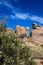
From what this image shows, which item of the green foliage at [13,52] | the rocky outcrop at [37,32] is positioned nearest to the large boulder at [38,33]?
the rocky outcrop at [37,32]

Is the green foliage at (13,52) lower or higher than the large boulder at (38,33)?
lower

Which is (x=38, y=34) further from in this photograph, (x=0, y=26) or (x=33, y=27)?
(x=0, y=26)

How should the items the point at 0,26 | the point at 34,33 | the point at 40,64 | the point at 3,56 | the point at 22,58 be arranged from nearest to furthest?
the point at 3,56
the point at 22,58
the point at 0,26
the point at 40,64
the point at 34,33

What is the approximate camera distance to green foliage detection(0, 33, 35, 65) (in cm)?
2294

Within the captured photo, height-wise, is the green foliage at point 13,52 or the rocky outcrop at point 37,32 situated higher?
the rocky outcrop at point 37,32

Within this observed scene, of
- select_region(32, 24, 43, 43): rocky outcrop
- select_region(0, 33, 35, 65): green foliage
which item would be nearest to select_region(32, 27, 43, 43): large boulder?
select_region(32, 24, 43, 43): rocky outcrop

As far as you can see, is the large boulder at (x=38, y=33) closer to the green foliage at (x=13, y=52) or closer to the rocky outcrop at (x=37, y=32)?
the rocky outcrop at (x=37, y=32)

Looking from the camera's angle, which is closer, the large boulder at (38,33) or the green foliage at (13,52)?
the green foliage at (13,52)

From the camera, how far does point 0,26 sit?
30.8 meters

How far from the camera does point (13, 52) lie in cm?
2386

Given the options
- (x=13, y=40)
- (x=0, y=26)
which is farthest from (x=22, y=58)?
(x=0, y=26)

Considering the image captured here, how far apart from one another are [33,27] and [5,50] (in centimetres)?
6227

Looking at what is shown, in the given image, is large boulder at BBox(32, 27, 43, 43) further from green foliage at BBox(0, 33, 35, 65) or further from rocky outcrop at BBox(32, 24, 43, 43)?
green foliage at BBox(0, 33, 35, 65)

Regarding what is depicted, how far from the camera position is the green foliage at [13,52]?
903 inches
